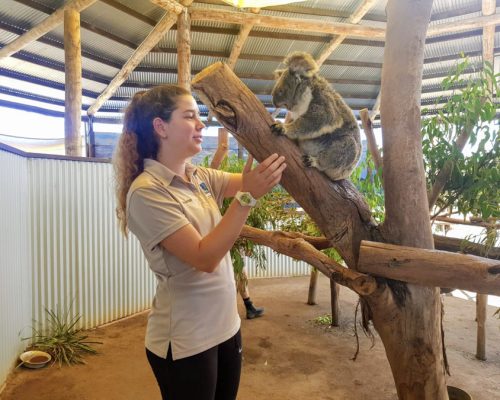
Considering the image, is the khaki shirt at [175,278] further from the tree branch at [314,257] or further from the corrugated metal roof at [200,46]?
the corrugated metal roof at [200,46]

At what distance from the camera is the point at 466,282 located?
1188 millimetres

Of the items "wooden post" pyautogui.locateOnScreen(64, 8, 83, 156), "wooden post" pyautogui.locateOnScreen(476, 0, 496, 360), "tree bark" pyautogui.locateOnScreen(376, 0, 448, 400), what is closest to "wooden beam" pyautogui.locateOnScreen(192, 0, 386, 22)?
"wooden post" pyautogui.locateOnScreen(476, 0, 496, 360)

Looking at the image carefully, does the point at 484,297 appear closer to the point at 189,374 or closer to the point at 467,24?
the point at 189,374

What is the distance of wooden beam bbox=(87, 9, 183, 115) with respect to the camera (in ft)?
16.0

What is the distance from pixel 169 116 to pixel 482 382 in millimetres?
3138

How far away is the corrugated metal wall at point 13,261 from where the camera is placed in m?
2.71

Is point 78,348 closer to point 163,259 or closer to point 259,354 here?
point 259,354

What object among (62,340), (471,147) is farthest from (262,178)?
(62,340)

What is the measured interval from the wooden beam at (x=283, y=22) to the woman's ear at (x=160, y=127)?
3957mm

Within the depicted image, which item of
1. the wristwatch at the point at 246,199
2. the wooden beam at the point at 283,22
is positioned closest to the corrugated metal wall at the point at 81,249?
the wooden beam at the point at 283,22

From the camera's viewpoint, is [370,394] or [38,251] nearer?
[370,394]

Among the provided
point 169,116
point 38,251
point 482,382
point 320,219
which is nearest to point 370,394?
point 482,382

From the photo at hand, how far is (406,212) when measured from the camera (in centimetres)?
153

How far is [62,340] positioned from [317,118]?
2970 millimetres
